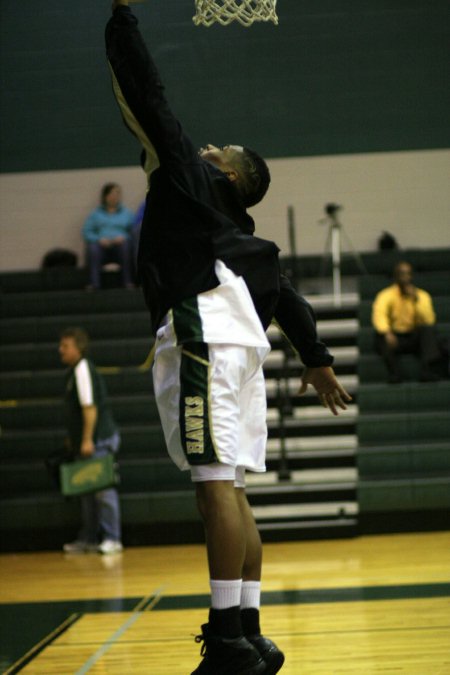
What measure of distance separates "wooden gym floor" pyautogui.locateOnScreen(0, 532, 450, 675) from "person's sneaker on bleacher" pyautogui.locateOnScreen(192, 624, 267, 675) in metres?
0.63

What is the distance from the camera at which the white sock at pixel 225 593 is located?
2.88 meters

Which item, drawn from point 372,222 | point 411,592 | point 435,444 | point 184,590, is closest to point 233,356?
point 411,592

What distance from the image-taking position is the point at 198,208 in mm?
2990

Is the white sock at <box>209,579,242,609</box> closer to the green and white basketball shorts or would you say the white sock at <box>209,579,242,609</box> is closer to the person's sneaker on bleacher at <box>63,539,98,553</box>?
the green and white basketball shorts

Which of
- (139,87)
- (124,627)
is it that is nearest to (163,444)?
(124,627)

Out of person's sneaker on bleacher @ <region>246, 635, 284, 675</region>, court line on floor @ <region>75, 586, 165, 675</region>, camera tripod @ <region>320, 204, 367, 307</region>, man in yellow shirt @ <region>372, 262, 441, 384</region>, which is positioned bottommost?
court line on floor @ <region>75, 586, 165, 675</region>

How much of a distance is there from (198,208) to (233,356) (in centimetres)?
40

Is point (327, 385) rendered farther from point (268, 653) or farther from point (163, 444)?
point (163, 444)

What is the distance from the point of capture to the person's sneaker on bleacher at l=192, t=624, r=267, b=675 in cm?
286

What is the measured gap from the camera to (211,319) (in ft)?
9.71

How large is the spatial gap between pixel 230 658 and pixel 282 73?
9.36 m

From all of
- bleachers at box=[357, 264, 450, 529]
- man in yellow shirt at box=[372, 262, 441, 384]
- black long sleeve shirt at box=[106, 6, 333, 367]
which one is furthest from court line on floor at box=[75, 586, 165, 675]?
man in yellow shirt at box=[372, 262, 441, 384]

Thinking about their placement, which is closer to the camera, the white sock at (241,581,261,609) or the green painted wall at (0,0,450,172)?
the white sock at (241,581,261,609)

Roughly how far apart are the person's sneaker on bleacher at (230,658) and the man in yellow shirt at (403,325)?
6.45 meters
